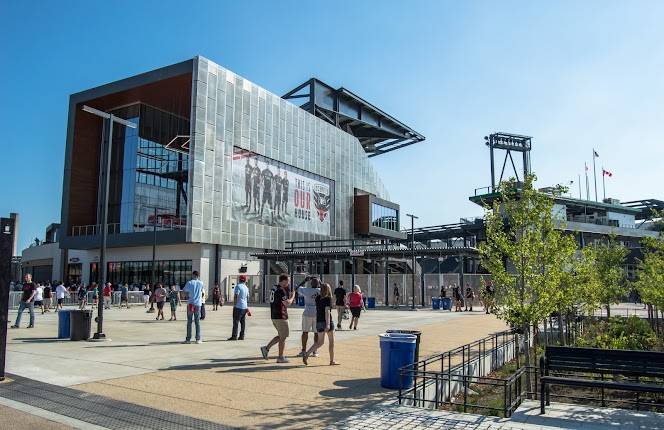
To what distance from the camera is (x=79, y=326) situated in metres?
14.6

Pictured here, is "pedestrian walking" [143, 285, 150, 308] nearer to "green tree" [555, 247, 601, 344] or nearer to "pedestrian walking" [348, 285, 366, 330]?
"pedestrian walking" [348, 285, 366, 330]

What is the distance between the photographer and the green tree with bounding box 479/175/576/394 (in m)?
8.66

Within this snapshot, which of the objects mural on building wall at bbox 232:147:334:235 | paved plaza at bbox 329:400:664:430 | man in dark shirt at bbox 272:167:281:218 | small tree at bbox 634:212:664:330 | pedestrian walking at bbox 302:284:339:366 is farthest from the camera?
man in dark shirt at bbox 272:167:281:218

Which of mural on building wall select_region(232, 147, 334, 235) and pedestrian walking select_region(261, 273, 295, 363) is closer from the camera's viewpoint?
pedestrian walking select_region(261, 273, 295, 363)

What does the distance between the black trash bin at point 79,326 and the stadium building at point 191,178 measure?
79.7ft

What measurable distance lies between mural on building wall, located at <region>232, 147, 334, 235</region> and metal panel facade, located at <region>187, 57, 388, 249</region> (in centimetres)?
71

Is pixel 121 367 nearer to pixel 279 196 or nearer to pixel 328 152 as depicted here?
pixel 279 196

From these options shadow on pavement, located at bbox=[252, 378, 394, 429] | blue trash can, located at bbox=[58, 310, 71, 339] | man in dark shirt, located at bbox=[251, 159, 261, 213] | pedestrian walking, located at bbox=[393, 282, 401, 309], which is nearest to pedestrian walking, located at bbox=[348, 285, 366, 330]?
blue trash can, located at bbox=[58, 310, 71, 339]

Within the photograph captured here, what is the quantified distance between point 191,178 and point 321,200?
19464 millimetres

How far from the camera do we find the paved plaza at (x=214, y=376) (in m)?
7.10

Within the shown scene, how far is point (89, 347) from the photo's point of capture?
13.3 metres

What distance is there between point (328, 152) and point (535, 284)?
51.3 m

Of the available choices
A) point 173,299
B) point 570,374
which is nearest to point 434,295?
point 173,299

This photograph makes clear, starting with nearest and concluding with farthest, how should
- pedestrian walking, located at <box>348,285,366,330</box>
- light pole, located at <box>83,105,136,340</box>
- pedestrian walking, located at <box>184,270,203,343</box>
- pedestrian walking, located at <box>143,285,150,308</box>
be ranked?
pedestrian walking, located at <box>184,270,203,343</box> → light pole, located at <box>83,105,136,340</box> → pedestrian walking, located at <box>348,285,366,330</box> → pedestrian walking, located at <box>143,285,150,308</box>
